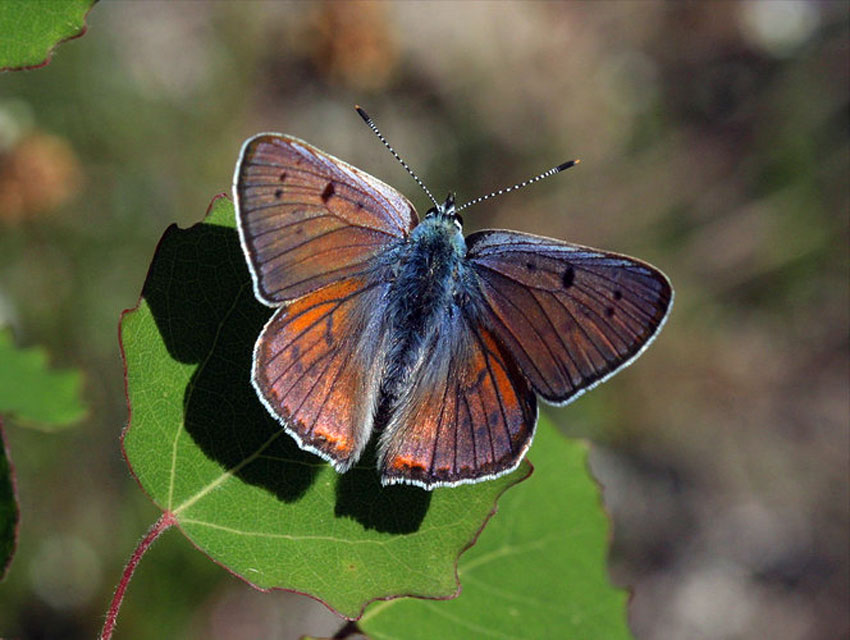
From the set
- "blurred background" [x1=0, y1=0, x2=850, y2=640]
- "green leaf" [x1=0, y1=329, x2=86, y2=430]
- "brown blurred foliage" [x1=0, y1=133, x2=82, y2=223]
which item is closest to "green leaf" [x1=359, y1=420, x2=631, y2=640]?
"green leaf" [x1=0, y1=329, x2=86, y2=430]

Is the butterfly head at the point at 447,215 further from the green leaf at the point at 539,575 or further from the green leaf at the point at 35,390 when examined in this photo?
the green leaf at the point at 35,390

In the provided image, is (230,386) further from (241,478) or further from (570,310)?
(570,310)

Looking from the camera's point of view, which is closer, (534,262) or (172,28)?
(534,262)

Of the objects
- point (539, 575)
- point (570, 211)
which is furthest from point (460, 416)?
point (570, 211)

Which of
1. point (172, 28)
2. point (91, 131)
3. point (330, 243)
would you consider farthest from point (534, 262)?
point (172, 28)

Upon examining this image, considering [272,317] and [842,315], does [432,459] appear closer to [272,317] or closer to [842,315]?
[272,317]
